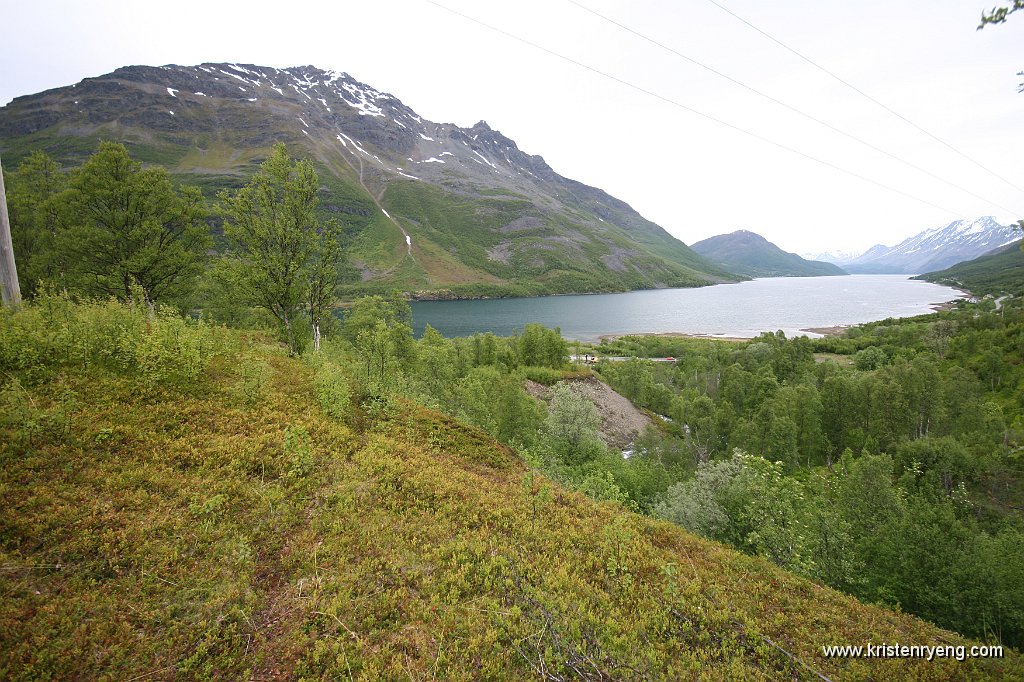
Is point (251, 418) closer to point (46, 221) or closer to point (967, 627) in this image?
point (967, 627)

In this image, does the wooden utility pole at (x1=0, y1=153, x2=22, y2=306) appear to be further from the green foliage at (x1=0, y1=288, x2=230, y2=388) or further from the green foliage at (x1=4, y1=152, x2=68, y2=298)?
the green foliage at (x1=4, y1=152, x2=68, y2=298)

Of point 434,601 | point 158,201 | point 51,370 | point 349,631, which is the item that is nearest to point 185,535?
point 349,631

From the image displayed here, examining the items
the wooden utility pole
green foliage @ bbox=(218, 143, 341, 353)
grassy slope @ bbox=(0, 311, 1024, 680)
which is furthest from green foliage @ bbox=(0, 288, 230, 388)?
green foliage @ bbox=(218, 143, 341, 353)

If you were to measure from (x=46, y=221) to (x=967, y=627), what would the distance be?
45814 millimetres

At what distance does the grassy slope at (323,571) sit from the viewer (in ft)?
16.2

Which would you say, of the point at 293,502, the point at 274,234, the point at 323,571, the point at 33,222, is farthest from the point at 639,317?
the point at 323,571

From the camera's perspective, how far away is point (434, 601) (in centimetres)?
611

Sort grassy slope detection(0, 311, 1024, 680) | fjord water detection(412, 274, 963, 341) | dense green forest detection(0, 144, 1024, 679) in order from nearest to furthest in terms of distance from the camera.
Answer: grassy slope detection(0, 311, 1024, 680)
dense green forest detection(0, 144, 1024, 679)
fjord water detection(412, 274, 963, 341)

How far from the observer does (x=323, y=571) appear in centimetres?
623

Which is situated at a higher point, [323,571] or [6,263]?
[6,263]

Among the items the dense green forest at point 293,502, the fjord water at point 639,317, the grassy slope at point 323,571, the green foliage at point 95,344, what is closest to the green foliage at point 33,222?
the dense green forest at point 293,502

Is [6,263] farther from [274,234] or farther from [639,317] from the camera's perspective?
[639,317]

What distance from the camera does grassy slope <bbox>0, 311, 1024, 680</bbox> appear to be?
194 inches

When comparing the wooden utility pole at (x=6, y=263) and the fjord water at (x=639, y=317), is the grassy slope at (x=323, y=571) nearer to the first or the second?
the wooden utility pole at (x=6, y=263)
